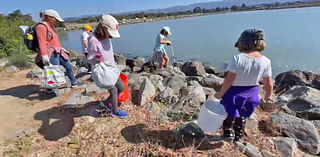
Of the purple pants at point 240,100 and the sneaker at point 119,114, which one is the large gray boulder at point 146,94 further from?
the purple pants at point 240,100

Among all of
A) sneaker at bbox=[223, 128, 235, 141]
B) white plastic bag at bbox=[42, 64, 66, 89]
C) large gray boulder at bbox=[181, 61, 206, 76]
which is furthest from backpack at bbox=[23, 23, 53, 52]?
large gray boulder at bbox=[181, 61, 206, 76]

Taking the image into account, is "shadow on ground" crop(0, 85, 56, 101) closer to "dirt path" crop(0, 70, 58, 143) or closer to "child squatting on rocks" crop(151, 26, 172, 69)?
"dirt path" crop(0, 70, 58, 143)

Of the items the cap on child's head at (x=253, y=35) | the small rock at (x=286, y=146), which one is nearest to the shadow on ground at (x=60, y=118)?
the cap on child's head at (x=253, y=35)

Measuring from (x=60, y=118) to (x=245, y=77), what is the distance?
7.87 feet

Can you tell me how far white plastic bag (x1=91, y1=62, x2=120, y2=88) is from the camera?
93.8 inches

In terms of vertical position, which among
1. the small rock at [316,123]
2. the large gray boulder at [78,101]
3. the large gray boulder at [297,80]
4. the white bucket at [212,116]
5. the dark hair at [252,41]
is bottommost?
the large gray boulder at [297,80]

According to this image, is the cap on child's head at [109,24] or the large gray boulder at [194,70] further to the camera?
the large gray boulder at [194,70]

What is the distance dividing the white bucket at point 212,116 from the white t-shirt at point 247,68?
0.32m

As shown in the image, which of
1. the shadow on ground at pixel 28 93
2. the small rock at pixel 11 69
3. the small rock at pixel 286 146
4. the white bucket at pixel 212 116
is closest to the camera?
the white bucket at pixel 212 116

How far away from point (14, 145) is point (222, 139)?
7.53 ft

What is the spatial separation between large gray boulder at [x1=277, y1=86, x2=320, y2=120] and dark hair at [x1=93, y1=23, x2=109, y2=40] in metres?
2.85

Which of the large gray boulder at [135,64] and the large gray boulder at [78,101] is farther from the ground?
the large gray boulder at [78,101]

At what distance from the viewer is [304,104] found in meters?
3.62

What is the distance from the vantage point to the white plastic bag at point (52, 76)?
10.7 feet
